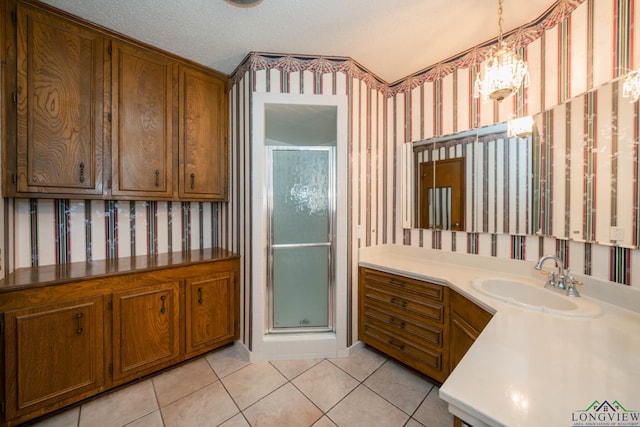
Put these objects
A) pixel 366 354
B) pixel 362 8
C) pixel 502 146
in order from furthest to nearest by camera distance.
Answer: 1. pixel 366 354
2. pixel 502 146
3. pixel 362 8

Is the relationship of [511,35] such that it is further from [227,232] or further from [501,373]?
[227,232]

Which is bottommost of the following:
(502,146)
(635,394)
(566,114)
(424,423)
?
(424,423)

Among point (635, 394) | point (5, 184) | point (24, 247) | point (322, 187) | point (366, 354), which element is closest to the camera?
point (635, 394)

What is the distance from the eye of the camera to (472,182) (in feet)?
6.54

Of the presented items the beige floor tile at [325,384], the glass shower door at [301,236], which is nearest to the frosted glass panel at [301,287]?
the glass shower door at [301,236]

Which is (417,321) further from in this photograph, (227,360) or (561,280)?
(227,360)

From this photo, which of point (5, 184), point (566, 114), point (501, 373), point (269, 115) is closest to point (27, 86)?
point (5, 184)

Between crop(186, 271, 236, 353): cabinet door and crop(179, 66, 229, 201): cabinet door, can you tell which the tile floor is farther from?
crop(179, 66, 229, 201): cabinet door

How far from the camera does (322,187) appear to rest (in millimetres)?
2447

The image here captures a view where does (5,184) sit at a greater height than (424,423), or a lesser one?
greater

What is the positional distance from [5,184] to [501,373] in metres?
2.59

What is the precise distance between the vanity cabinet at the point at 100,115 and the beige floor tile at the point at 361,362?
1.85 metres

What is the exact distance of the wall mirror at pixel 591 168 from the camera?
1234 mm

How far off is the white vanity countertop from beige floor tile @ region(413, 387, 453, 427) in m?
0.79
